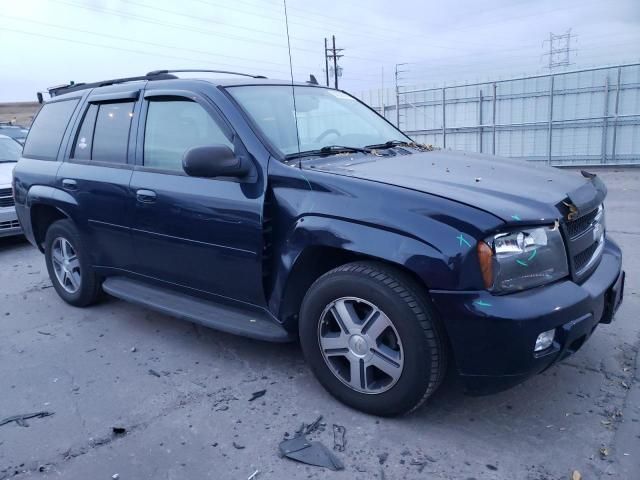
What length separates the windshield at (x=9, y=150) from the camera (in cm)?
845

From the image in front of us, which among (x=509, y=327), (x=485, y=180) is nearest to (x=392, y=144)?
(x=485, y=180)

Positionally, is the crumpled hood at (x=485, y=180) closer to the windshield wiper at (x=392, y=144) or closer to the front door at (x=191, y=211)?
the windshield wiper at (x=392, y=144)

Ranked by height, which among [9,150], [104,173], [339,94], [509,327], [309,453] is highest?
[339,94]

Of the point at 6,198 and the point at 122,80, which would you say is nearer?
the point at 122,80

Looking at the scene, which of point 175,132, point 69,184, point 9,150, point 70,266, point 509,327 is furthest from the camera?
point 9,150

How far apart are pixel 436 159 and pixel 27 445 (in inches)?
114

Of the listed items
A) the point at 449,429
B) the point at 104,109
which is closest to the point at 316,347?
the point at 449,429

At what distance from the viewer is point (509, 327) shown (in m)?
2.36

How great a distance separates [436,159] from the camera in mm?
3496

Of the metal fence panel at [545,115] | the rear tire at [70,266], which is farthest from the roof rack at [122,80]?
the metal fence panel at [545,115]

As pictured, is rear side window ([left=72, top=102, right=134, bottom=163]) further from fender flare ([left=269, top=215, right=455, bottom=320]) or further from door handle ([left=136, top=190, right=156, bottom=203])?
fender flare ([left=269, top=215, right=455, bottom=320])

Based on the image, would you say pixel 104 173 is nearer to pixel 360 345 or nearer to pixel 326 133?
pixel 326 133

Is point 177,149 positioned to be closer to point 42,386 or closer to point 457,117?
point 42,386

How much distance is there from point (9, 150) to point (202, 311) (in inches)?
274
